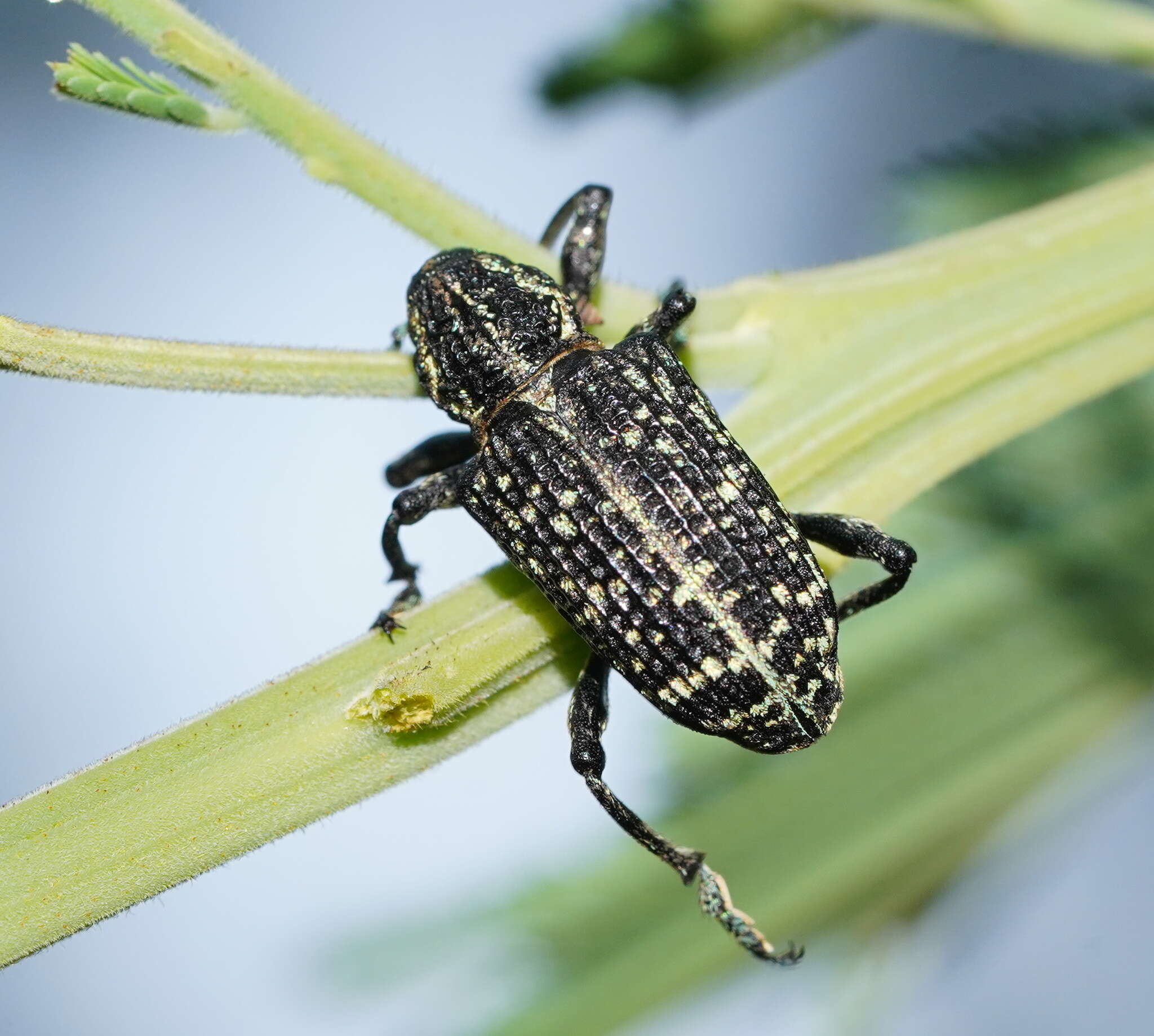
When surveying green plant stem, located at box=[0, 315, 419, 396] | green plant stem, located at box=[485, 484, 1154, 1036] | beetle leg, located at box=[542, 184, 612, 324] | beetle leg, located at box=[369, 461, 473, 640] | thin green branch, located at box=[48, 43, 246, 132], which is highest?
thin green branch, located at box=[48, 43, 246, 132]

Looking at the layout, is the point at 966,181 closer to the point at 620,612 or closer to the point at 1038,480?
the point at 1038,480

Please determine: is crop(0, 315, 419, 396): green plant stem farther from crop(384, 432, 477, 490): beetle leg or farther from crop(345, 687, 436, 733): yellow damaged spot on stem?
crop(384, 432, 477, 490): beetle leg

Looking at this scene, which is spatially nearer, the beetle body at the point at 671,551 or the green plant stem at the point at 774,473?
the green plant stem at the point at 774,473

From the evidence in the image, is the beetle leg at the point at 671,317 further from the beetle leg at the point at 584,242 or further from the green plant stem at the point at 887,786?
the green plant stem at the point at 887,786

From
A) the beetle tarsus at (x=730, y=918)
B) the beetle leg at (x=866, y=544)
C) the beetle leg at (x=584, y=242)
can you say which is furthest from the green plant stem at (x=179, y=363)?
the beetle tarsus at (x=730, y=918)

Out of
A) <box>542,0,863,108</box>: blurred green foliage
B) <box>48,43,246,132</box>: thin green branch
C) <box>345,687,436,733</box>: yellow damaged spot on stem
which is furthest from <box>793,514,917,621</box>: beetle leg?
<box>542,0,863,108</box>: blurred green foliage

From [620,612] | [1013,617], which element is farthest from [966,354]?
[1013,617]
